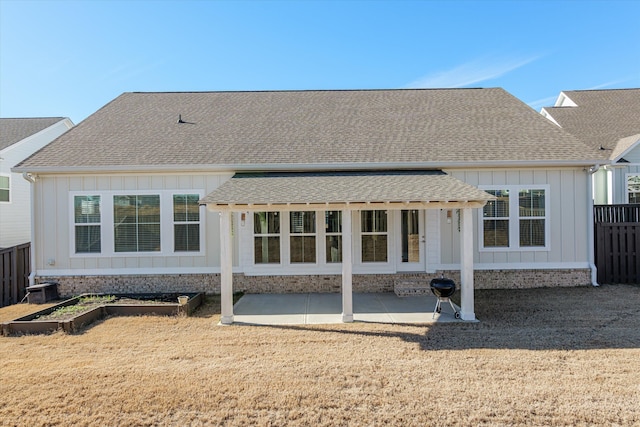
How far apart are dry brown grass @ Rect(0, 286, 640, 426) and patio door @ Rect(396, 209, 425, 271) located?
108 inches

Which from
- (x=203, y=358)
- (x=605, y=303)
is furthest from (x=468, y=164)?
(x=203, y=358)

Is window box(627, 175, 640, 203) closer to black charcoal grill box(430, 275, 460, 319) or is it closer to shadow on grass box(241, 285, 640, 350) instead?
shadow on grass box(241, 285, 640, 350)

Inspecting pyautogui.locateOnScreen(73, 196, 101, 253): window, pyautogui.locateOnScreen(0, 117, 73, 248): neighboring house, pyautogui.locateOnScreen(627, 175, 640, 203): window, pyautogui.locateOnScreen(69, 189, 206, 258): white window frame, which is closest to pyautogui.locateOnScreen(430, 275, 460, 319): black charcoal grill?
pyautogui.locateOnScreen(69, 189, 206, 258): white window frame

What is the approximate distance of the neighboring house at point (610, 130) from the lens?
41.3 feet

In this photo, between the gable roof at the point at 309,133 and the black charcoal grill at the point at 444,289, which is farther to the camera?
the gable roof at the point at 309,133

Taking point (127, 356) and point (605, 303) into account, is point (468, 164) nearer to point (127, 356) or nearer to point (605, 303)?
point (605, 303)

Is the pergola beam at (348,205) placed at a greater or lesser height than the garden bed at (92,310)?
greater

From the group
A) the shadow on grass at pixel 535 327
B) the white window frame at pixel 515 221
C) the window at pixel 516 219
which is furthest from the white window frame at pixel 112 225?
the window at pixel 516 219

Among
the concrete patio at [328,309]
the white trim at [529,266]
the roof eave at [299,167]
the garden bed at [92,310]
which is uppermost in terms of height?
Result: the roof eave at [299,167]

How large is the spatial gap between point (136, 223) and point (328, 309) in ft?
18.4

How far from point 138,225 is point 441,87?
1188 cm

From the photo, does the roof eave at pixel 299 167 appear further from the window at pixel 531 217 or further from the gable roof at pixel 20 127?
the gable roof at pixel 20 127

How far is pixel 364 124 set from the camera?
1134 cm

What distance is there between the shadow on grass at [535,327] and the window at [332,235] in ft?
9.47
